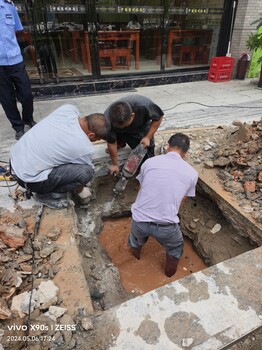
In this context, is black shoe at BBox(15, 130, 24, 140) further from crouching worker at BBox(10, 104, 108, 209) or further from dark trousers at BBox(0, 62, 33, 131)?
crouching worker at BBox(10, 104, 108, 209)

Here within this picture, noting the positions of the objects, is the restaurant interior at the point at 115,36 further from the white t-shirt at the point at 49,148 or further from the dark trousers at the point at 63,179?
the dark trousers at the point at 63,179

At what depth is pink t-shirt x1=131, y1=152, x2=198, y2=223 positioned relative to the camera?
→ 2177 millimetres

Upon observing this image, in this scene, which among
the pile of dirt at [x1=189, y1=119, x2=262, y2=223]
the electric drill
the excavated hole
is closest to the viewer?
the excavated hole

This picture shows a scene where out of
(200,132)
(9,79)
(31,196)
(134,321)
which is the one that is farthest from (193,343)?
(9,79)

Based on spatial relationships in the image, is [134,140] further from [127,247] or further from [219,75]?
[219,75]

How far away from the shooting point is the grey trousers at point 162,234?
7.64 feet

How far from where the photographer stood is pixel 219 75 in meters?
6.81

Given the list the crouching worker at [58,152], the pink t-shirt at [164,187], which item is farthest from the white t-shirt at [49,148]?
the pink t-shirt at [164,187]

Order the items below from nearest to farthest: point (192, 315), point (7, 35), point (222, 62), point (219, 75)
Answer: point (192, 315), point (7, 35), point (222, 62), point (219, 75)

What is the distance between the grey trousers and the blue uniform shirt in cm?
268

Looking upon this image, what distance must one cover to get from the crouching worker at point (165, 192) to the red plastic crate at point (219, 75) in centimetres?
531

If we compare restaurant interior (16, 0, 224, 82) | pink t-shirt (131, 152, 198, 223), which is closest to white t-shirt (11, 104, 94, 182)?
pink t-shirt (131, 152, 198, 223)

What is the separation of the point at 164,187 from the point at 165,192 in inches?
1.7

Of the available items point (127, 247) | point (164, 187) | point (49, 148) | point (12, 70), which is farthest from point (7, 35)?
point (127, 247)
